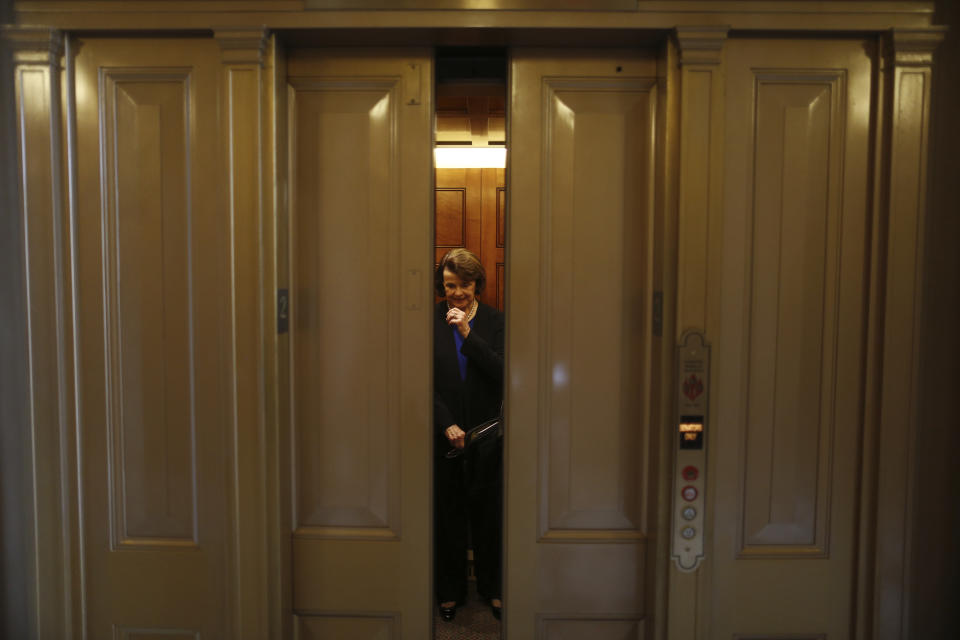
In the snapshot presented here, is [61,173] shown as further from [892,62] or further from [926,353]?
[926,353]

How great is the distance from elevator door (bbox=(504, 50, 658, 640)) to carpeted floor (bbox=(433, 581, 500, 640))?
27.7 inches

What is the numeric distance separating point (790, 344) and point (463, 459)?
4.50ft

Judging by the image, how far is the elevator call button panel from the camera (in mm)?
1532

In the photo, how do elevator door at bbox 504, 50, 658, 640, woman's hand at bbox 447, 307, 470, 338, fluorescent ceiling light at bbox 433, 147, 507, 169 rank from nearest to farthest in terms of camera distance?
elevator door at bbox 504, 50, 658, 640 < woman's hand at bbox 447, 307, 470, 338 < fluorescent ceiling light at bbox 433, 147, 507, 169

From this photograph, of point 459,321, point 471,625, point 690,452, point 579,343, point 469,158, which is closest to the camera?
point 690,452

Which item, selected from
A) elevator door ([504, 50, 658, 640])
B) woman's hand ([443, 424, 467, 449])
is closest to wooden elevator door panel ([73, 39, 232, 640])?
elevator door ([504, 50, 658, 640])

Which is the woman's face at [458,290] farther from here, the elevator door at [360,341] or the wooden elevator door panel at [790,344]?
the wooden elevator door panel at [790,344]

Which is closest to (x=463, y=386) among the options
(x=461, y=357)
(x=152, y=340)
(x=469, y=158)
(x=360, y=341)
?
(x=461, y=357)

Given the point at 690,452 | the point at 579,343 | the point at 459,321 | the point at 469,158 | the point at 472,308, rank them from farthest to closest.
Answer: the point at 469,158
the point at 472,308
the point at 459,321
the point at 579,343
the point at 690,452

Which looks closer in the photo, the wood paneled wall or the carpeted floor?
the wood paneled wall

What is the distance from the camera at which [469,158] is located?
312 centimetres

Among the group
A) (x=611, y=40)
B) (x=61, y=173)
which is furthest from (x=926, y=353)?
(x=61, y=173)

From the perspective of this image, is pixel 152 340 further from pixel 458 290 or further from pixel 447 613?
pixel 447 613

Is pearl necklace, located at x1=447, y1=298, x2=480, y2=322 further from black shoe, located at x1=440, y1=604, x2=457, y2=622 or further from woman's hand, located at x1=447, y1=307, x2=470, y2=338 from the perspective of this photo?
black shoe, located at x1=440, y1=604, x2=457, y2=622
